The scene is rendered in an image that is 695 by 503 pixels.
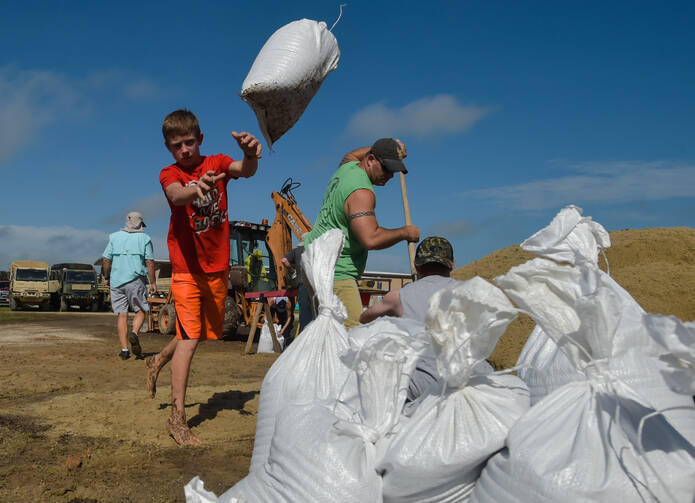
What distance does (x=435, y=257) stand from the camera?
8.63ft

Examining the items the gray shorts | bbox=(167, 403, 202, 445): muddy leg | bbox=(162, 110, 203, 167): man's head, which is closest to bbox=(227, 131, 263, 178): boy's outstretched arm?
bbox=(162, 110, 203, 167): man's head

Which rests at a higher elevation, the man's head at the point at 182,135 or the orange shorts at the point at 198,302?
the man's head at the point at 182,135

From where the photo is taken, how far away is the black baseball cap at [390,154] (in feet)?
9.89

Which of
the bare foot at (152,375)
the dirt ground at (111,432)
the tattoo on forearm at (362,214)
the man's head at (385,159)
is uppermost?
the man's head at (385,159)

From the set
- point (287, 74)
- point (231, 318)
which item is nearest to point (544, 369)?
point (287, 74)

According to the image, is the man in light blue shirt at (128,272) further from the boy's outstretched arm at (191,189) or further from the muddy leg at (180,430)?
the boy's outstretched arm at (191,189)

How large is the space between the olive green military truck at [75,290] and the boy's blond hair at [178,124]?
23.8 meters

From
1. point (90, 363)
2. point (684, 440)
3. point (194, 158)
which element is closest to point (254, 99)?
point (194, 158)

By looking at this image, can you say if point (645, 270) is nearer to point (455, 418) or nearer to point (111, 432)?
point (111, 432)

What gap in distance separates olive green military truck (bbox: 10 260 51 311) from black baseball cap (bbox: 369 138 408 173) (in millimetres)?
24822

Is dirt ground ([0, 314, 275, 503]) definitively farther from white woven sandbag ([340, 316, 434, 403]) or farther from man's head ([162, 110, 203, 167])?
man's head ([162, 110, 203, 167])

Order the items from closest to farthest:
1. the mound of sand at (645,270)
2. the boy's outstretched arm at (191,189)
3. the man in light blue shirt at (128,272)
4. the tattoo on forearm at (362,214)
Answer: the boy's outstretched arm at (191,189)
the tattoo on forearm at (362,214)
the mound of sand at (645,270)
the man in light blue shirt at (128,272)

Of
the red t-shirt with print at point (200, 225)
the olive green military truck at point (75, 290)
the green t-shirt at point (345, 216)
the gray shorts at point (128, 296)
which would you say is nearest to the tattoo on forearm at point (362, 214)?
the green t-shirt at point (345, 216)

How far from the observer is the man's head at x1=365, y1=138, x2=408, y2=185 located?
9.90ft
